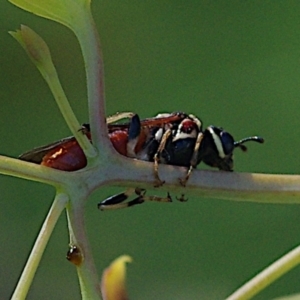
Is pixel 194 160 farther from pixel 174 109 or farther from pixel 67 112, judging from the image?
pixel 174 109

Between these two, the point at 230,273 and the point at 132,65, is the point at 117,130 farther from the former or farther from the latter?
the point at 132,65

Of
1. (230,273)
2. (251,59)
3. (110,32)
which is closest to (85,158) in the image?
(230,273)

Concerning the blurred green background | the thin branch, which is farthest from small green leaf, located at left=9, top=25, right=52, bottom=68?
the blurred green background

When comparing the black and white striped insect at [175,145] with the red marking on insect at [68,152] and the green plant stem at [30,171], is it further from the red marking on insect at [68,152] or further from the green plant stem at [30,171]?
the green plant stem at [30,171]

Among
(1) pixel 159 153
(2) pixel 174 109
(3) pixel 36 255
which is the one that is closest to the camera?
(3) pixel 36 255

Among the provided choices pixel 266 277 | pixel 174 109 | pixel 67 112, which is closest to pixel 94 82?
pixel 67 112
